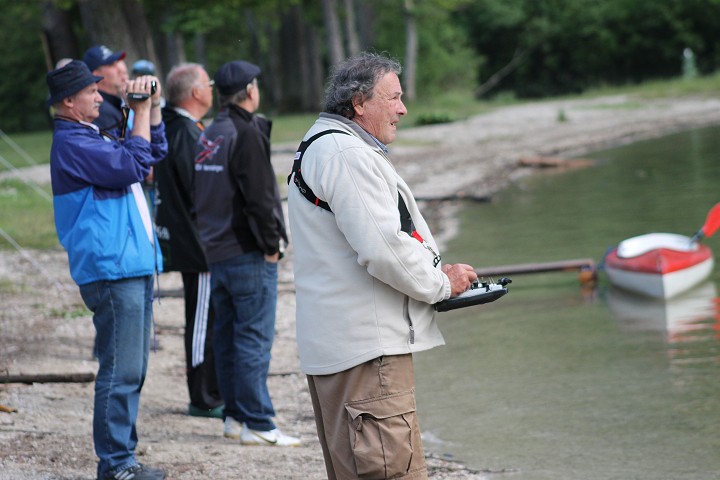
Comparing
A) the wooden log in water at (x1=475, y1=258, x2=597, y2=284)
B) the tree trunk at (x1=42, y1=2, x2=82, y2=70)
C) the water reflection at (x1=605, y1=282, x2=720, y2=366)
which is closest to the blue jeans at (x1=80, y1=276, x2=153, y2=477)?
the water reflection at (x1=605, y1=282, x2=720, y2=366)

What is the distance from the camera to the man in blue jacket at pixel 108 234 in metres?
4.93

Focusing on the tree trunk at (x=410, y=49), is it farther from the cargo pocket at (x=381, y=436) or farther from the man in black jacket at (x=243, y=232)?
the cargo pocket at (x=381, y=436)

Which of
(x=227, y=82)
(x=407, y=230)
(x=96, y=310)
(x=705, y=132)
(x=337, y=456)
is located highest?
(x=227, y=82)

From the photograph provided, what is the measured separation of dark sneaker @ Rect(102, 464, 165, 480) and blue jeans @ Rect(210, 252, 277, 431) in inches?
35.0

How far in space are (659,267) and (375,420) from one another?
27.4 ft

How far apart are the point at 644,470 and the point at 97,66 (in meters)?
4.30

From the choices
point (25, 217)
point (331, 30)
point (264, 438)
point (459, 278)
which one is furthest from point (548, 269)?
point (331, 30)

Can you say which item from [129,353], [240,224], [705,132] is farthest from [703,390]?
[705,132]

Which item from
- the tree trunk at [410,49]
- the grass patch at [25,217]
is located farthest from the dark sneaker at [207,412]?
the tree trunk at [410,49]

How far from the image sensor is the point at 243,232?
5836mm

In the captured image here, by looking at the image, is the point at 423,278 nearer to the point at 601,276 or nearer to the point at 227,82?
the point at 227,82

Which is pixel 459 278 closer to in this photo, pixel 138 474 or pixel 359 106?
pixel 359 106

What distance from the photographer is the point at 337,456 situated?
380 cm

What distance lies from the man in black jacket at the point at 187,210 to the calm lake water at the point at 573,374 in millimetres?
1583
